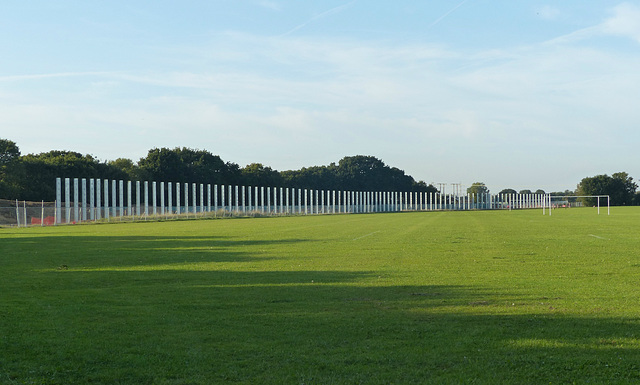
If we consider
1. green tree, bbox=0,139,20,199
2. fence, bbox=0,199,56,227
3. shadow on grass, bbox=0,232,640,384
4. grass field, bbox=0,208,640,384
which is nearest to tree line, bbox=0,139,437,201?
green tree, bbox=0,139,20,199

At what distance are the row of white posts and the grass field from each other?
160ft

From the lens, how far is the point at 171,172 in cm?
11962

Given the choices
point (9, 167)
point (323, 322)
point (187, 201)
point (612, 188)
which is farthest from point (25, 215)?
point (612, 188)

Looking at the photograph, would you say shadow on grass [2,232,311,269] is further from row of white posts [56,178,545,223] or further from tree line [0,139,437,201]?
tree line [0,139,437,201]

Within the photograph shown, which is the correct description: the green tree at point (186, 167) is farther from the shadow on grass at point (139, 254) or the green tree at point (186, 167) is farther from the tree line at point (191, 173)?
the shadow on grass at point (139, 254)

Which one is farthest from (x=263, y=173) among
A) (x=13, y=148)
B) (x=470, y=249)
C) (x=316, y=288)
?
(x=316, y=288)

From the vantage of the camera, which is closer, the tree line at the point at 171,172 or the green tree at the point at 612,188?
the tree line at the point at 171,172

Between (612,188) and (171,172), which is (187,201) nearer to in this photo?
(171,172)

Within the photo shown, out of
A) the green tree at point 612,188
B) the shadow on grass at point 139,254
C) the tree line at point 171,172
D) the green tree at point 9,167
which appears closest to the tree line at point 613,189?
the green tree at point 612,188

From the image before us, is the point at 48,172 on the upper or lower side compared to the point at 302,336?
upper

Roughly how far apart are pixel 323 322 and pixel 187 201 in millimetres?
90107

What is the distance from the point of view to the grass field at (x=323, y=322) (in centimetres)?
707

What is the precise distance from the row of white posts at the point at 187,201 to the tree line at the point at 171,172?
5.83 feet

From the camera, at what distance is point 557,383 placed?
6.57m
